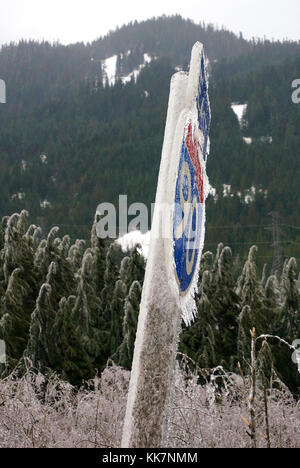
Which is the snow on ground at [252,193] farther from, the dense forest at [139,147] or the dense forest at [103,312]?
the dense forest at [103,312]

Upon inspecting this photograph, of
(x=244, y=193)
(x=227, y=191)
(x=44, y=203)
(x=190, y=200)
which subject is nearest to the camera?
(x=190, y=200)

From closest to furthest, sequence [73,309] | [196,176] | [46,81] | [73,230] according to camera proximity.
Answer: [196,176]
[73,309]
[73,230]
[46,81]

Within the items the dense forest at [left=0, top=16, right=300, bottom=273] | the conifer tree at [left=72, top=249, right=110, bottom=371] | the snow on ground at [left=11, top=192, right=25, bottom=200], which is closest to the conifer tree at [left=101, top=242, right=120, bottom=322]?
the conifer tree at [left=72, top=249, right=110, bottom=371]

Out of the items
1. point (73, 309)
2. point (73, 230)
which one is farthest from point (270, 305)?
point (73, 230)

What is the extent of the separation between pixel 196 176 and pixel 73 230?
97432 millimetres

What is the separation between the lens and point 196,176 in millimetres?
1699

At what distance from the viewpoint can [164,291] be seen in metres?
1.49

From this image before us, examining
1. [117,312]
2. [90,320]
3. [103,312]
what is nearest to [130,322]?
[90,320]

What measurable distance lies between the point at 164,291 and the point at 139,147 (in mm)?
134344

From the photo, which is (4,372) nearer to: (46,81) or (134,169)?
(134,169)

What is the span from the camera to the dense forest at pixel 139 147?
10294 cm

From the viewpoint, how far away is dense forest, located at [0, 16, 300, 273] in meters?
103

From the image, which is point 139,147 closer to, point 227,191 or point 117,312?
point 227,191

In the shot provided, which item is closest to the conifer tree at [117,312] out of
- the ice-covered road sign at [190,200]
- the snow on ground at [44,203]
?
the ice-covered road sign at [190,200]
